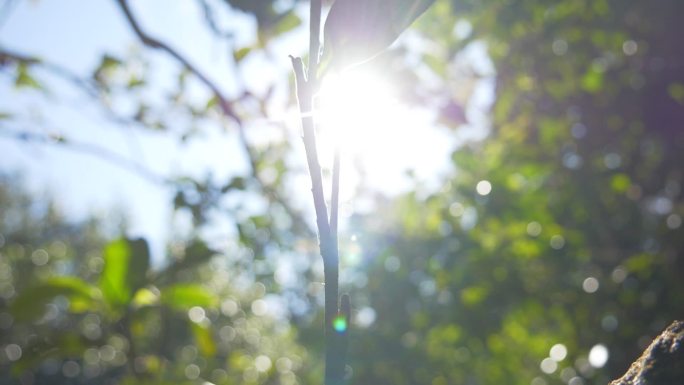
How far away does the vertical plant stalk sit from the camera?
1.40 ft

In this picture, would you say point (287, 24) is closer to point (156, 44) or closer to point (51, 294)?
point (156, 44)

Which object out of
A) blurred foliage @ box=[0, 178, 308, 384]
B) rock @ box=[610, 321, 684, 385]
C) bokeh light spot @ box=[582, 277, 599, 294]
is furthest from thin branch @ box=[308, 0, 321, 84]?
bokeh light spot @ box=[582, 277, 599, 294]

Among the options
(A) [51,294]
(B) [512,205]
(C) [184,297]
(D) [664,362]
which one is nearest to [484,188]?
(B) [512,205]

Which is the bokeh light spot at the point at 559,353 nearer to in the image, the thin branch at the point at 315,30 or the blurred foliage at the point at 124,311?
the blurred foliage at the point at 124,311

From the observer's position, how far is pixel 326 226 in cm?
44

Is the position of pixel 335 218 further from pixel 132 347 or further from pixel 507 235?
pixel 507 235

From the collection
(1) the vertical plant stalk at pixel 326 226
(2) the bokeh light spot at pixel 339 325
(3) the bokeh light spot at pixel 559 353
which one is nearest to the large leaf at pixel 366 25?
(1) the vertical plant stalk at pixel 326 226

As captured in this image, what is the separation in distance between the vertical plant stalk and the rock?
27 centimetres

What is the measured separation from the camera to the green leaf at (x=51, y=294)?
5.23 ft

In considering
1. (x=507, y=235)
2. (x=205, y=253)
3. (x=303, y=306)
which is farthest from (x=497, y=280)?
(x=303, y=306)

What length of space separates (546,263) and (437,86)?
1.26 metres

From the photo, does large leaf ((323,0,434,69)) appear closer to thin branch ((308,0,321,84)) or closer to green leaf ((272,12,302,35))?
thin branch ((308,0,321,84))

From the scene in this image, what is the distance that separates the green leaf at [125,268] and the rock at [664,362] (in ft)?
4.16

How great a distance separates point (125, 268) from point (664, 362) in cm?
134
